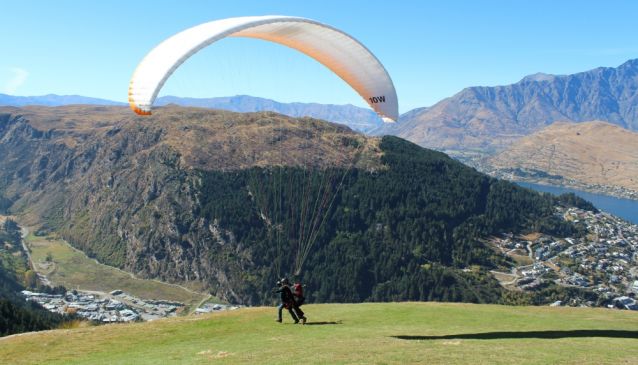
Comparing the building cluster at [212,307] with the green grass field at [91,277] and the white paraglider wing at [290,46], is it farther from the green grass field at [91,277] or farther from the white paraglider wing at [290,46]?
the white paraglider wing at [290,46]

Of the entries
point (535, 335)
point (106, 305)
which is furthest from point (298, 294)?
point (106, 305)

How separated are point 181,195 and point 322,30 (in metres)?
170

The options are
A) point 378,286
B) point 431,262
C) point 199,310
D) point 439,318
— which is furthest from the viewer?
point 431,262

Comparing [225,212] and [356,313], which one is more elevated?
[356,313]

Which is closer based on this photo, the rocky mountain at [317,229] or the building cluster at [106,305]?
the building cluster at [106,305]

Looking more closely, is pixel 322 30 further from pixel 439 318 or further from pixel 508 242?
pixel 508 242

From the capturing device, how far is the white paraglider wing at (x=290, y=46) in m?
20.4

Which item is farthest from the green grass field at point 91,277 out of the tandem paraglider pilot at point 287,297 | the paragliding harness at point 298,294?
the paragliding harness at point 298,294

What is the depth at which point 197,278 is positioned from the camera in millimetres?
162250

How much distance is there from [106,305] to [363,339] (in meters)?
129

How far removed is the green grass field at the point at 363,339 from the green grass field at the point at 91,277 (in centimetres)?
12507

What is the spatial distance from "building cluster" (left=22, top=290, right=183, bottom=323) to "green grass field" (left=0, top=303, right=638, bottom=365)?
104 meters

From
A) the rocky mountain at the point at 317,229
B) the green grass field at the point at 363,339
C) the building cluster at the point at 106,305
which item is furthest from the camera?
the rocky mountain at the point at 317,229

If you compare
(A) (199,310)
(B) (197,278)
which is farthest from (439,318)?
(B) (197,278)
